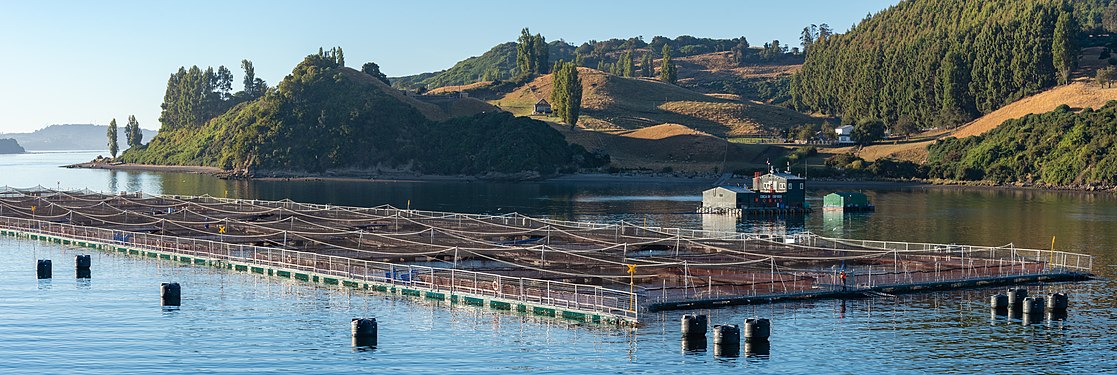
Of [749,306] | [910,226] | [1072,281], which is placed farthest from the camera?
[910,226]

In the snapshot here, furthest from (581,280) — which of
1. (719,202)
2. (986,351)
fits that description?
(719,202)

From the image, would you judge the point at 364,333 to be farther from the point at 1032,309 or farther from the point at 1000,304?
the point at 1032,309

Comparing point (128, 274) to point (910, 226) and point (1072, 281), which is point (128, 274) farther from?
point (910, 226)

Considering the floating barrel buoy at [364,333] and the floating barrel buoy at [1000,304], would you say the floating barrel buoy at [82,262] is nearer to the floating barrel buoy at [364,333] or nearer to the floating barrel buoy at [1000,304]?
the floating barrel buoy at [364,333]

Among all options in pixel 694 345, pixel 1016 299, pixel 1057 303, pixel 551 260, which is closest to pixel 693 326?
pixel 694 345

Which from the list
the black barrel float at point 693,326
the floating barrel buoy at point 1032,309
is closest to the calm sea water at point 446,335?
the black barrel float at point 693,326

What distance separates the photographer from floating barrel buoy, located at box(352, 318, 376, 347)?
60.7 meters

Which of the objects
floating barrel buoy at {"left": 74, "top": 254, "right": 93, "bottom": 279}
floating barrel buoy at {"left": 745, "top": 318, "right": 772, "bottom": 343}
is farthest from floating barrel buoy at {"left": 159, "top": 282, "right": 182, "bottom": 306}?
floating barrel buoy at {"left": 745, "top": 318, "right": 772, "bottom": 343}

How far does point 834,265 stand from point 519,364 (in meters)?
34.4

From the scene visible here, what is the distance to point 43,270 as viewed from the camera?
289ft

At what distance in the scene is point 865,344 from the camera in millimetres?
61281

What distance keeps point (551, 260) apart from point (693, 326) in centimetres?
2515

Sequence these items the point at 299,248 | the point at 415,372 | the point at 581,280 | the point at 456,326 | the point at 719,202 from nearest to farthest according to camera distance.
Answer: the point at 415,372 < the point at 456,326 < the point at 581,280 < the point at 299,248 < the point at 719,202

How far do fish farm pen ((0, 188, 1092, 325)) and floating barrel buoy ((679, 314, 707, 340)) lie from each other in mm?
4152
